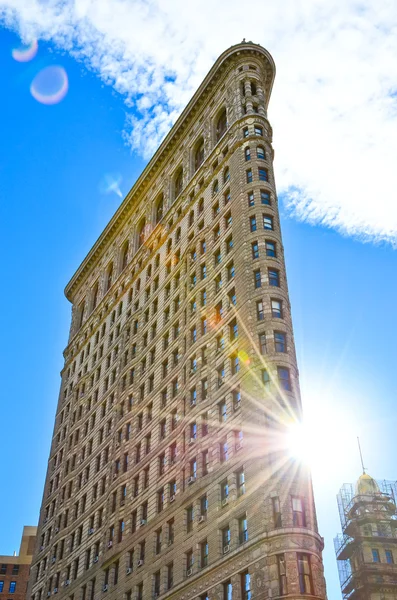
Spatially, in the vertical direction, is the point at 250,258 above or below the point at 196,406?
above

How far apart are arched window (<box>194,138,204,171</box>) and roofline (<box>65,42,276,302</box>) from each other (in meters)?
5.40

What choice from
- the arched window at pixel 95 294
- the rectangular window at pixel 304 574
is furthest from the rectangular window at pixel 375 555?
the rectangular window at pixel 304 574

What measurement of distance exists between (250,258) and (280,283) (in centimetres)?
373

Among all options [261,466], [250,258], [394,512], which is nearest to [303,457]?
[261,466]

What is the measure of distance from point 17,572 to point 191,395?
89924 mm

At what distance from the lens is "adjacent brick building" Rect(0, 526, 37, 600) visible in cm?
13150

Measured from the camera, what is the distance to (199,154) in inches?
3401

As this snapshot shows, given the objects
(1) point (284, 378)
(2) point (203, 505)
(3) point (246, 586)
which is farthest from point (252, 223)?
(3) point (246, 586)

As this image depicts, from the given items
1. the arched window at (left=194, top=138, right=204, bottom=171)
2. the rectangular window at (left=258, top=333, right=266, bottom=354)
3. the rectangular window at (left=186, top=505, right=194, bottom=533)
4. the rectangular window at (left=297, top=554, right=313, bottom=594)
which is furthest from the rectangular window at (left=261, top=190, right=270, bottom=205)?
the rectangular window at (left=297, top=554, right=313, bottom=594)

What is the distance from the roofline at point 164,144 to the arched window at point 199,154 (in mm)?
5404

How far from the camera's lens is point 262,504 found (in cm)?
4612

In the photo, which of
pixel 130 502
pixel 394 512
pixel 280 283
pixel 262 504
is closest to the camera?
pixel 262 504

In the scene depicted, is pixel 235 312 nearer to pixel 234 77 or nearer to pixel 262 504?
pixel 262 504

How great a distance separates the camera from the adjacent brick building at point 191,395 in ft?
158
